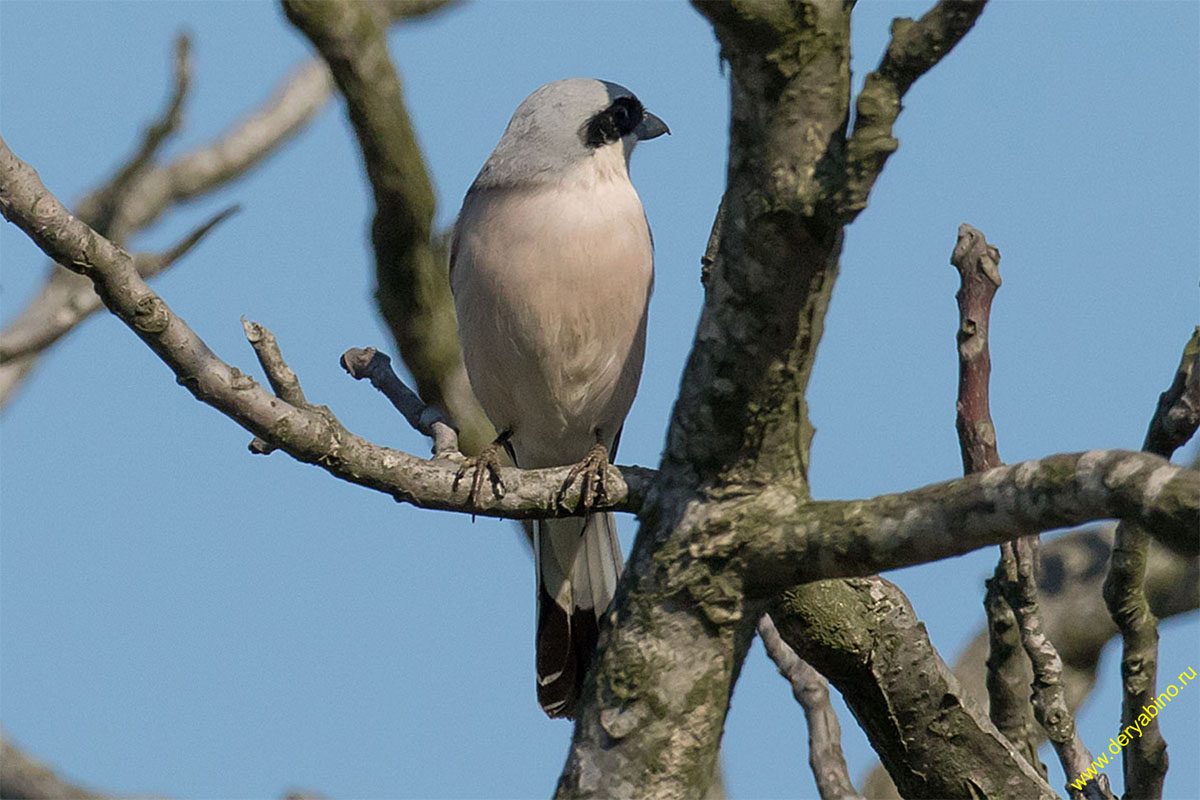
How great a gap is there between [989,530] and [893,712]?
1.03m

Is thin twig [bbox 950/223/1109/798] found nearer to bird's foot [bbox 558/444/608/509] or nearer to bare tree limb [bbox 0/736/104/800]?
bird's foot [bbox 558/444/608/509]

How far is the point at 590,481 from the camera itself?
317 cm

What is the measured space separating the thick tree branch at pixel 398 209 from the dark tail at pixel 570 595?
641mm

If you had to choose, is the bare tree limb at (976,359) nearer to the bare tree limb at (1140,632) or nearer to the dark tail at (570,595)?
the bare tree limb at (1140,632)

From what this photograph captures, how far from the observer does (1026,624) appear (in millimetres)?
3250

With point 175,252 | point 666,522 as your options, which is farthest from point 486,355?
point 666,522

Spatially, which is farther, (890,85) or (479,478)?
(479,478)

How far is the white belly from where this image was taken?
4398mm

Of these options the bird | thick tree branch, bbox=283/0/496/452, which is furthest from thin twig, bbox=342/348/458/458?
thick tree branch, bbox=283/0/496/452

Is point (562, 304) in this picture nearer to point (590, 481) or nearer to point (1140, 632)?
point (590, 481)

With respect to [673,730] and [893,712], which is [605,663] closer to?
[673,730]

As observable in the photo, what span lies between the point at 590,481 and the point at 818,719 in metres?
1.04

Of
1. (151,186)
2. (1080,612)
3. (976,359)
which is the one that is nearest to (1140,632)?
(976,359)

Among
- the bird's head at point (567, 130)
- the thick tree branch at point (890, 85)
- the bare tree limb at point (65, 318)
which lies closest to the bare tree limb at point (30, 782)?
the bare tree limb at point (65, 318)
